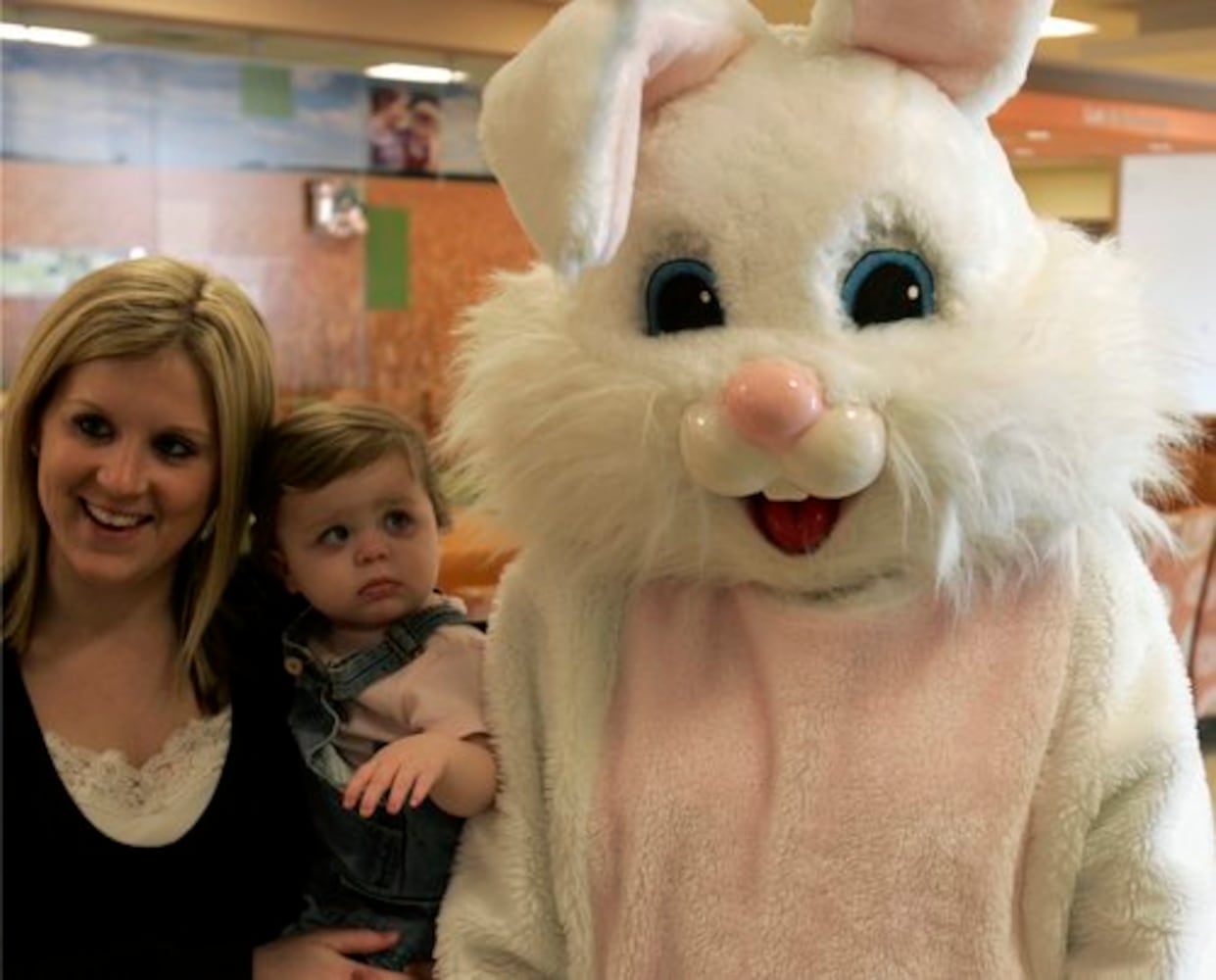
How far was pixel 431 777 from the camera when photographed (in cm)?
123

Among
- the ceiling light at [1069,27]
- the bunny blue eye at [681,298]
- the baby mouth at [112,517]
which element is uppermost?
the ceiling light at [1069,27]

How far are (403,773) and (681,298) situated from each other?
1.37 feet

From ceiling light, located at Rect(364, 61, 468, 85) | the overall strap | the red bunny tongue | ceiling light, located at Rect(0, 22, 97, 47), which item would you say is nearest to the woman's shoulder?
the overall strap

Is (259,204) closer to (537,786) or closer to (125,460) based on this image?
(125,460)

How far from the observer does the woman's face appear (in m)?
1.47

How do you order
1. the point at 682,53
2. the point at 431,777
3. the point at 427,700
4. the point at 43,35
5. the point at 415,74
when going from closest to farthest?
the point at 682,53 < the point at 431,777 < the point at 427,700 < the point at 43,35 < the point at 415,74

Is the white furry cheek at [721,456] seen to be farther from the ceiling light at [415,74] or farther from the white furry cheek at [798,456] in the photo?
the ceiling light at [415,74]

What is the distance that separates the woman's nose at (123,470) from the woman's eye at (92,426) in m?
0.02

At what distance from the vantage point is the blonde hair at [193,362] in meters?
1.48

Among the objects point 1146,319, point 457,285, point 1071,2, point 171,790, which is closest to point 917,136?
point 1146,319

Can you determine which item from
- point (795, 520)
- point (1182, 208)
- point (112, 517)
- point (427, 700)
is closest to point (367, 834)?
point (427, 700)

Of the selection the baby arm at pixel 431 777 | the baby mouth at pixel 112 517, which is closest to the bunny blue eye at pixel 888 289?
the baby arm at pixel 431 777

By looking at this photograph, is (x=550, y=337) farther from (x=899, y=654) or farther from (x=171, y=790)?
(x=171, y=790)

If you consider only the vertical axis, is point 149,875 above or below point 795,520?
below
